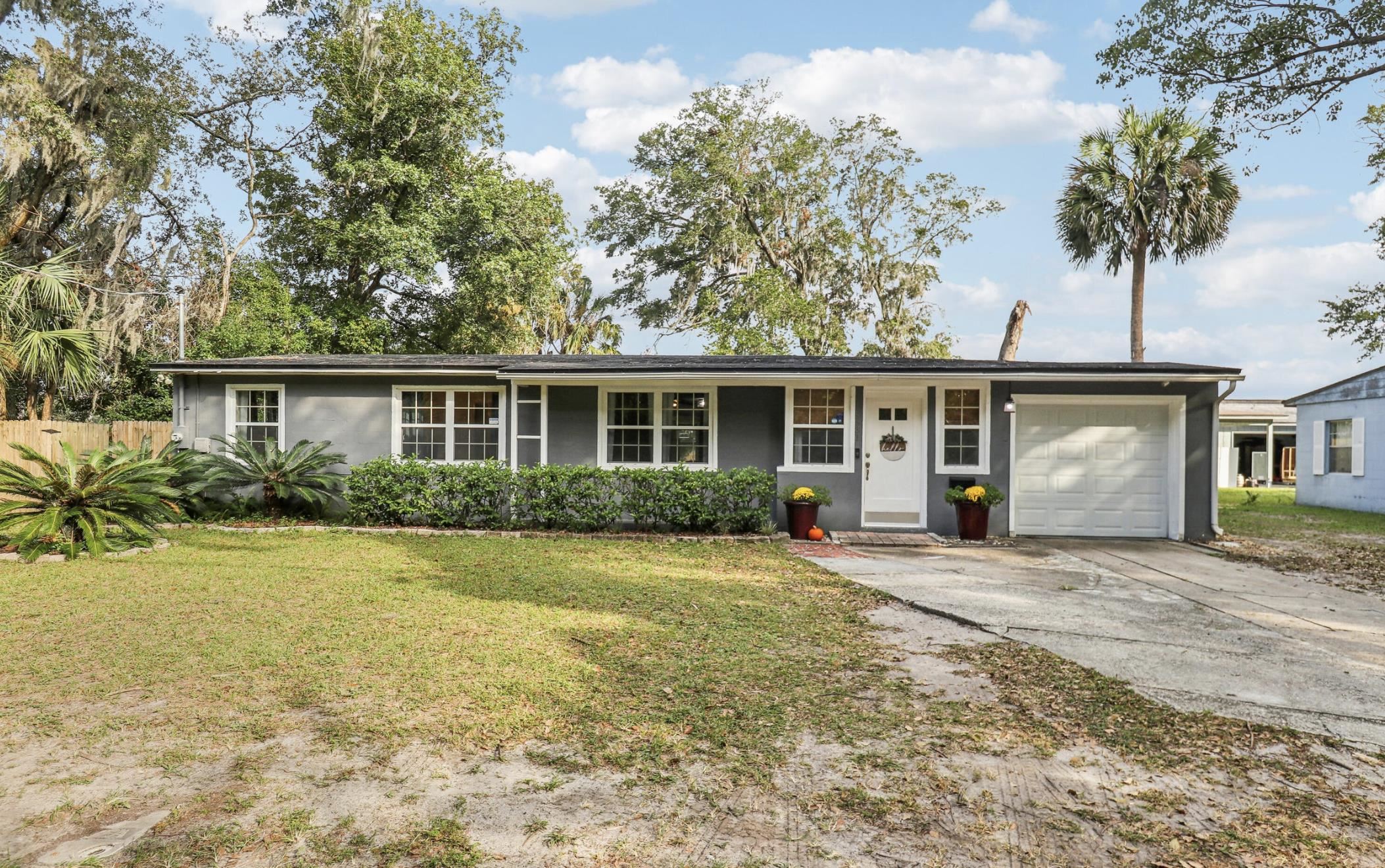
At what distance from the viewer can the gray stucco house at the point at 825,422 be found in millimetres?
10727

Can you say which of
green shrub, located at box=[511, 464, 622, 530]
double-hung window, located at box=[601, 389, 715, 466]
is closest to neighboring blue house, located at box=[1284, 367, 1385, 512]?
double-hung window, located at box=[601, 389, 715, 466]

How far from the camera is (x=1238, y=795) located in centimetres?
291

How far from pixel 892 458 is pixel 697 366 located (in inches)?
125

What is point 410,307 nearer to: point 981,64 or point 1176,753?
→ point 981,64

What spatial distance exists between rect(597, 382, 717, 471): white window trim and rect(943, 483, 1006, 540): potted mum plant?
3.44 m

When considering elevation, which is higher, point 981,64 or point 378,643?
point 981,64

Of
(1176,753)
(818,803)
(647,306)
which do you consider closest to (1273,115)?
(1176,753)

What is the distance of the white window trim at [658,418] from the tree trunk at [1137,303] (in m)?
12.3

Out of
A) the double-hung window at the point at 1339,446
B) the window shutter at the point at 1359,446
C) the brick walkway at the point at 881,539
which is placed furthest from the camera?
the double-hung window at the point at 1339,446

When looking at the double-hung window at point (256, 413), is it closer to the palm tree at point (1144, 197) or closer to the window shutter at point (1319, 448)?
the palm tree at point (1144, 197)

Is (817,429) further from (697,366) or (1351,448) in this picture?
(1351,448)

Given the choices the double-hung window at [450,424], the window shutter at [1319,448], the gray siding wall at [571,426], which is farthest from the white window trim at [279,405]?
the window shutter at [1319,448]

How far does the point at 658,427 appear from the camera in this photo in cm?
1140

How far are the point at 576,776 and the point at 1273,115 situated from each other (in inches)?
491
